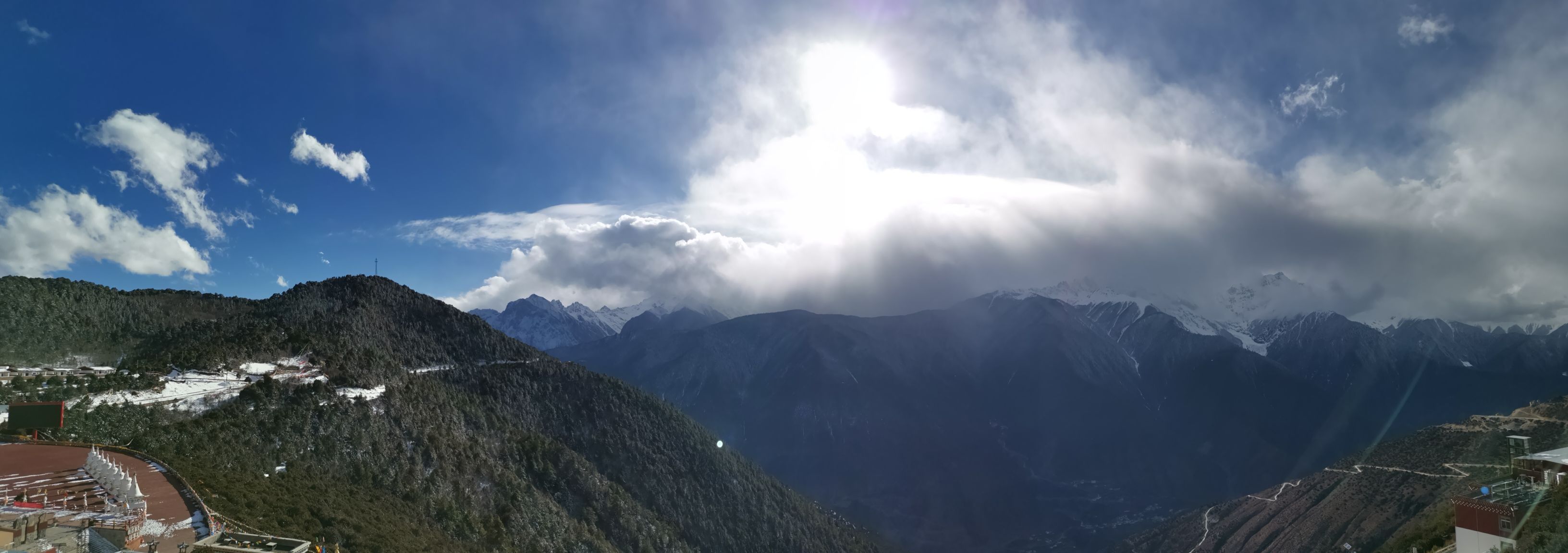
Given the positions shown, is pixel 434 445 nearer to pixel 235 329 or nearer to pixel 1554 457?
pixel 235 329

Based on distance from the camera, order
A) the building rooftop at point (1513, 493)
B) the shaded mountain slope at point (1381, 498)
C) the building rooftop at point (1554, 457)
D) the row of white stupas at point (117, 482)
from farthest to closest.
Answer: the shaded mountain slope at point (1381, 498) < the building rooftop at point (1554, 457) < the building rooftop at point (1513, 493) < the row of white stupas at point (117, 482)

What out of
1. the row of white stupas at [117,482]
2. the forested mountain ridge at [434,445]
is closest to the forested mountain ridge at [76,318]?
the forested mountain ridge at [434,445]

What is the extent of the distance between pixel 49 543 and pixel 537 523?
63574mm

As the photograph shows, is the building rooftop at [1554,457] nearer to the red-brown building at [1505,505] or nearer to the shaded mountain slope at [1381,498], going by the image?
the red-brown building at [1505,505]

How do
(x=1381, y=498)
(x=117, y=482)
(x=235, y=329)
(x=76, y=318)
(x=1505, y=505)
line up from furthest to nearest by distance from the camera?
(x=1381, y=498) → (x=235, y=329) → (x=76, y=318) → (x=1505, y=505) → (x=117, y=482)

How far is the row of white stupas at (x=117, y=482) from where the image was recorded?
1321 inches

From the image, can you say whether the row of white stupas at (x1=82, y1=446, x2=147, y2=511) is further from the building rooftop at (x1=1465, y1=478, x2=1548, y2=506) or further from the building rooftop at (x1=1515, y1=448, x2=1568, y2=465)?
the building rooftop at (x1=1515, y1=448, x2=1568, y2=465)

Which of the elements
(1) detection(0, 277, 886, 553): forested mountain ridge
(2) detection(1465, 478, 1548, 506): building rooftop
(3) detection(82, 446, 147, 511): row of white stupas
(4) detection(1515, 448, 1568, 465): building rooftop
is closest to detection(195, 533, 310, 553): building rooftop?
(3) detection(82, 446, 147, 511): row of white stupas

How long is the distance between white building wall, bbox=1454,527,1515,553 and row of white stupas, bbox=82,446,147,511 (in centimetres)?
7936

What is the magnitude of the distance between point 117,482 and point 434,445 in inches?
1871

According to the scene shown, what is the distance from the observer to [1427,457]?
121125 mm

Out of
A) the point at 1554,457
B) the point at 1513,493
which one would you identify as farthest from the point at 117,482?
the point at 1554,457

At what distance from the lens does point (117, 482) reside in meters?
35.5

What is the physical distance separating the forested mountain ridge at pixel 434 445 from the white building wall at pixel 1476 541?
2972 inches
